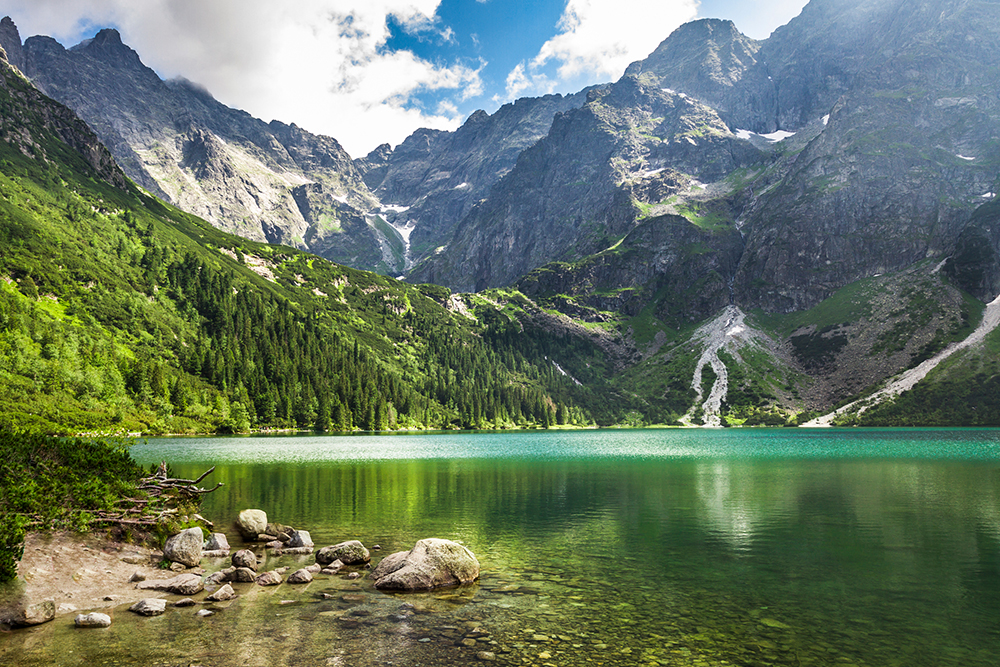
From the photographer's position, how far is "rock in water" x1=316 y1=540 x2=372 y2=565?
2855cm

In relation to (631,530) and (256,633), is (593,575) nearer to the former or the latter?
(631,530)

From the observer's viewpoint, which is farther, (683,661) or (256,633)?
(256,633)

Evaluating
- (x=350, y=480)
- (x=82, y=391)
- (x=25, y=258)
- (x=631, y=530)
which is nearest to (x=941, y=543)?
(x=631, y=530)

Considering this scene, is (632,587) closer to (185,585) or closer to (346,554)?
(346,554)

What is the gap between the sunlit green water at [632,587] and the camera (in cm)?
1652

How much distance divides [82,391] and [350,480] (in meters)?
102

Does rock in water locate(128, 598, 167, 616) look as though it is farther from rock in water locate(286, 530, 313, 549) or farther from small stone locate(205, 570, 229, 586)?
rock in water locate(286, 530, 313, 549)

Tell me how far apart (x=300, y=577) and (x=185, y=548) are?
7.84 meters

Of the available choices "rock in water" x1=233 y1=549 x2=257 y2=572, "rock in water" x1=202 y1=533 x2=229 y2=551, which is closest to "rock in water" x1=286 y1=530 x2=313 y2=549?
"rock in water" x1=202 y1=533 x2=229 y2=551

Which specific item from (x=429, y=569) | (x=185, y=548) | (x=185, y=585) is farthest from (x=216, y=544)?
(x=429, y=569)

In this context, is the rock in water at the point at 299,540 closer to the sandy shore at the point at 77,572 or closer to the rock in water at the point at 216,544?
the rock in water at the point at 216,544

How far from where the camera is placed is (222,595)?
2208cm

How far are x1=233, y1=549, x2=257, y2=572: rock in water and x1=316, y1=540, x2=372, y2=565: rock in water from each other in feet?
10.7

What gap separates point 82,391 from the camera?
12550cm
